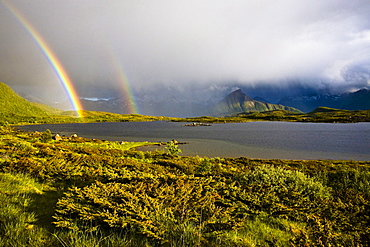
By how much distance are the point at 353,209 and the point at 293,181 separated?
2625mm

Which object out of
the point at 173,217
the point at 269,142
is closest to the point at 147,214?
the point at 173,217

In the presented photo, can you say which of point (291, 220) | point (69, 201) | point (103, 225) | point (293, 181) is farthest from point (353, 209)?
point (69, 201)

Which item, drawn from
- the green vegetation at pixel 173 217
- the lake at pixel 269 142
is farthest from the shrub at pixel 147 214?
the lake at pixel 269 142

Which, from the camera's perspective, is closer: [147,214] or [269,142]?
[147,214]

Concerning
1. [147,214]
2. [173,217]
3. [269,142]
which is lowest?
[269,142]

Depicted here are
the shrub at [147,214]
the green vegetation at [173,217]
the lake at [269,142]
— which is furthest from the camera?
the lake at [269,142]

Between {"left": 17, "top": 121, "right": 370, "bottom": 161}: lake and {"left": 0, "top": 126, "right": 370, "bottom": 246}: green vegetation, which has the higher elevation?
{"left": 0, "top": 126, "right": 370, "bottom": 246}: green vegetation

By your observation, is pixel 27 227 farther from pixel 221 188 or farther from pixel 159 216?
pixel 221 188

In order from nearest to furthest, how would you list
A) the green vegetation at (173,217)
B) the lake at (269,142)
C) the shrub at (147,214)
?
the green vegetation at (173,217) < the shrub at (147,214) < the lake at (269,142)

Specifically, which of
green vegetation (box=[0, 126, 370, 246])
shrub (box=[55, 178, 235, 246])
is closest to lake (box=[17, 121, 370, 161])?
green vegetation (box=[0, 126, 370, 246])

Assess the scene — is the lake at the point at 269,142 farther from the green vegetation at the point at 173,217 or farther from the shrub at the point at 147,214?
the shrub at the point at 147,214

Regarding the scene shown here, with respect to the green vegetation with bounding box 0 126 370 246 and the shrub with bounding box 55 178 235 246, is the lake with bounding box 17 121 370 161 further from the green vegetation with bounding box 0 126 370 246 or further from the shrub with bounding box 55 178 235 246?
the shrub with bounding box 55 178 235 246

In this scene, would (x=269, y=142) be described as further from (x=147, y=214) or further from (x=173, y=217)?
(x=147, y=214)

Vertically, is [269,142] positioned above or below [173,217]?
below
